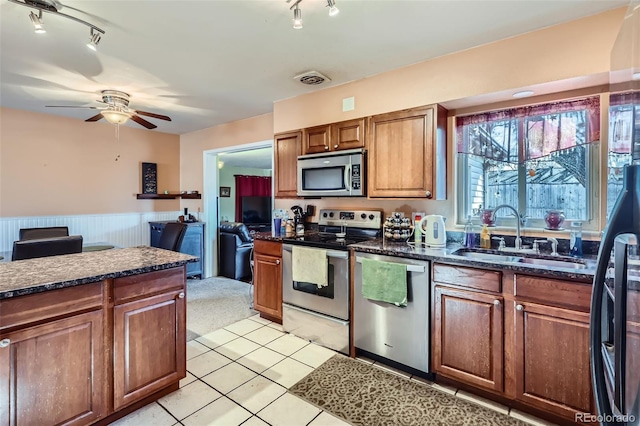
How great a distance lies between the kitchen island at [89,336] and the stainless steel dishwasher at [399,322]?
134cm

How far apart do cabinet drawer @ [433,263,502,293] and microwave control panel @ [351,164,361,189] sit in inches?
42.5

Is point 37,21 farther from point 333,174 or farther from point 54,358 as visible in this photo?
point 333,174

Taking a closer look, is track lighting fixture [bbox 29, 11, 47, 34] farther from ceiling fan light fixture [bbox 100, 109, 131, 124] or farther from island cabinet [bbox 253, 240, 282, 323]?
island cabinet [bbox 253, 240, 282, 323]

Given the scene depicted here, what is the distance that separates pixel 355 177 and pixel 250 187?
7.26 m

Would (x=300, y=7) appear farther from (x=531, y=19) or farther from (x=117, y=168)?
(x=117, y=168)

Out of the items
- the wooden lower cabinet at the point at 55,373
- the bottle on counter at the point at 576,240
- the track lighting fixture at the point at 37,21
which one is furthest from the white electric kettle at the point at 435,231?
the track lighting fixture at the point at 37,21

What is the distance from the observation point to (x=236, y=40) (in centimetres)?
227

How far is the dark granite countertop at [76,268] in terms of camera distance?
1.47m

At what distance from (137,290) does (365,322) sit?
5.49 ft

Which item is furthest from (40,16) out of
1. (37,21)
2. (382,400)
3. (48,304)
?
(382,400)

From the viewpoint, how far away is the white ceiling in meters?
1.89

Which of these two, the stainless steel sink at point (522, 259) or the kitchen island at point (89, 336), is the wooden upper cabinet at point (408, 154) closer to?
the stainless steel sink at point (522, 259)

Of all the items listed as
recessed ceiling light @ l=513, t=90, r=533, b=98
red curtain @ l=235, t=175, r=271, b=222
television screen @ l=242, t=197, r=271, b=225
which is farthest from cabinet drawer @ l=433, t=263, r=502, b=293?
red curtain @ l=235, t=175, r=271, b=222

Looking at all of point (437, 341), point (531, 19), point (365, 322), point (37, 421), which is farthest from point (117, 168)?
point (531, 19)
